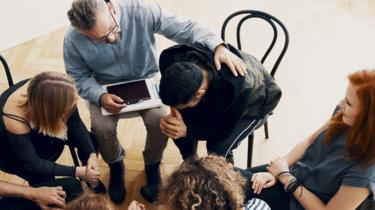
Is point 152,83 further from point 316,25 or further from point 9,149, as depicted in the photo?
point 316,25

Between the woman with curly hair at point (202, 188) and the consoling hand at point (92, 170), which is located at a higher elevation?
the woman with curly hair at point (202, 188)

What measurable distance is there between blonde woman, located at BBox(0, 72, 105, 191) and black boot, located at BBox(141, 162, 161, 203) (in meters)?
0.40

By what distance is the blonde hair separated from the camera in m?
1.61

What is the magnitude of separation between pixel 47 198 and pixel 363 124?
1.25 metres

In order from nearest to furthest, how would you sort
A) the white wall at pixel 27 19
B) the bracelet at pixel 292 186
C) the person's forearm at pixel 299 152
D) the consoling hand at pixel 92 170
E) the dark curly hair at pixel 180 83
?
the dark curly hair at pixel 180 83 → the bracelet at pixel 292 186 → the person's forearm at pixel 299 152 → the consoling hand at pixel 92 170 → the white wall at pixel 27 19

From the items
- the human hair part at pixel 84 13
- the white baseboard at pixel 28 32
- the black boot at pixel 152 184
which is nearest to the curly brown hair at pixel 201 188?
the human hair part at pixel 84 13

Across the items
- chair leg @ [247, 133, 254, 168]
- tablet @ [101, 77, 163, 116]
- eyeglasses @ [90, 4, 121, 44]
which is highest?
eyeglasses @ [90, 4, 121, 44]

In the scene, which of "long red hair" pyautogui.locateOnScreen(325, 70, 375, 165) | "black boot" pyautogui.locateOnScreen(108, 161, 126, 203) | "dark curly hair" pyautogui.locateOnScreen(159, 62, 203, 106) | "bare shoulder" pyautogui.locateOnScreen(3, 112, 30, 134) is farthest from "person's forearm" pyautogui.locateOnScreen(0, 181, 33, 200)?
"long red hair" pyautogui.locateOnScreen(325, 70, 375, 165)

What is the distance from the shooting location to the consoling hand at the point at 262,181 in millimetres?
1741

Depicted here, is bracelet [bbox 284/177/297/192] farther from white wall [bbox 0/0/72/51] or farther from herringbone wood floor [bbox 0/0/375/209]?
white wall [bbox 0/0/72/51]

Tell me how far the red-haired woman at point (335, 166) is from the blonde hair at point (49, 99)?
Result: 2.77 ft

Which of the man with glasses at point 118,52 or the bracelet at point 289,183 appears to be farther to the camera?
the man with glasses at point 118,52

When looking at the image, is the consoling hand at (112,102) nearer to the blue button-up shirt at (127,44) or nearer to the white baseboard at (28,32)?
the blue button-up shirt at (127,44)

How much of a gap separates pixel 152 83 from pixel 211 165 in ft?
2.76
